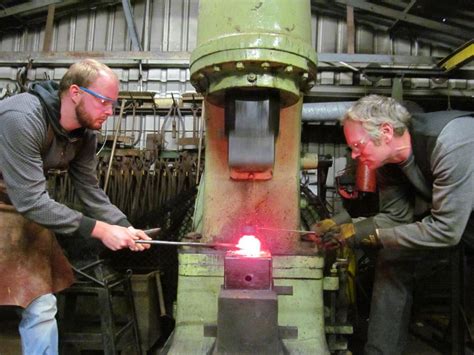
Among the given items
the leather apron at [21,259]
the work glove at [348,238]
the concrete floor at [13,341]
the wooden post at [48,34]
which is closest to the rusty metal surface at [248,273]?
the work glove at [348,238]

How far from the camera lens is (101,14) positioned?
12.8 ft

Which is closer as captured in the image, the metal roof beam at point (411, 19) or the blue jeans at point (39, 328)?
the blue jeans at point (39, 328)

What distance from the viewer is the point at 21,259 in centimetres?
152

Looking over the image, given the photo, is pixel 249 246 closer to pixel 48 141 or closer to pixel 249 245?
pixel 249 245

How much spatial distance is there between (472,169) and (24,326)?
1638 millimetres

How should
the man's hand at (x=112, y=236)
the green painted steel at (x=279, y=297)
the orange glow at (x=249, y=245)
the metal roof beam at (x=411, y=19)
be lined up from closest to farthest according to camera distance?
the orange glow at (x=249, y=245) → the man's hand at (x=112, y=236) → the green painted steel at (x=279, y=297) → the metal roof beam at (x=411, y=19)

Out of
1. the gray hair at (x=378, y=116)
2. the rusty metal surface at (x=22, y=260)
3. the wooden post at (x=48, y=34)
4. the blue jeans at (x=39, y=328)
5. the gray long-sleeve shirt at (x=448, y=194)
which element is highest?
the wooden post at (x=48, y=34)

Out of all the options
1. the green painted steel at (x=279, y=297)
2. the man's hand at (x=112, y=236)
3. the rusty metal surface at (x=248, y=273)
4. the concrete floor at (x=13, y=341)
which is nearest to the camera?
the rusty metal surface at (x=248, y=273)

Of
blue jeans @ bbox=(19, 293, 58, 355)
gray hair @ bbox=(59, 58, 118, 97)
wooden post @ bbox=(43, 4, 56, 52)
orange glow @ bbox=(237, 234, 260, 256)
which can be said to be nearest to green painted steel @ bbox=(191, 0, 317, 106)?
gray hair @ bbox=(59, 58, 118, 97)

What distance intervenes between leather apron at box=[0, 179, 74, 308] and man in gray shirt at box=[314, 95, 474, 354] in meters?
1.08

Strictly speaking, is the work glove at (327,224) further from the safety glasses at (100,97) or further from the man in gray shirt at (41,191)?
the safety glasses at (100,97)

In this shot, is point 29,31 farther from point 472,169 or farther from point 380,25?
point 472,169

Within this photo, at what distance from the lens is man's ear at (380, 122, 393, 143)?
60.1 inches

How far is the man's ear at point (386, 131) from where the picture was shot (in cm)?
153
